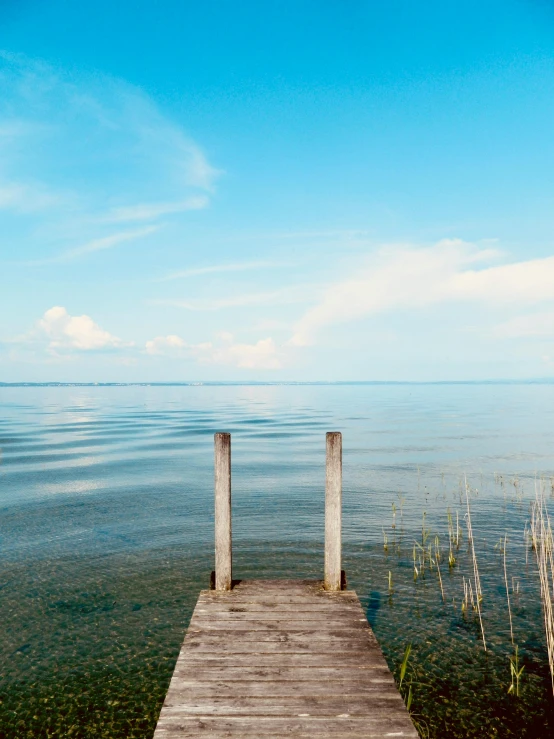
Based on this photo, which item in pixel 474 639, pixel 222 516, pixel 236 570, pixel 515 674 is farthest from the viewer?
pixel 236 570

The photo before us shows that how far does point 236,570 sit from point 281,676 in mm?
7896

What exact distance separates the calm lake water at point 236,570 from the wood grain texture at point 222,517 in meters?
2.04

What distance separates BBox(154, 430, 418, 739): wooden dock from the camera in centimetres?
545

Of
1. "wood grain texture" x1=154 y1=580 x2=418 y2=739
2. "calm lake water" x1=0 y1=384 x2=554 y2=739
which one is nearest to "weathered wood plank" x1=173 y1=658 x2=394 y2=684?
"wood grain texture" x1=154 y1=580 x2=418 y2=739

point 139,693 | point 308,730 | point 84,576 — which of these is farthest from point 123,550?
point 308,730

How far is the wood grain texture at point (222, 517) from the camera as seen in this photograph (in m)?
9.18

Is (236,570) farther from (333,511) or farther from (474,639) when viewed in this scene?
(474,639)

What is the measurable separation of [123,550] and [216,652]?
9.90m

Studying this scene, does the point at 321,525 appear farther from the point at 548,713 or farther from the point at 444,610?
the point at 548,713

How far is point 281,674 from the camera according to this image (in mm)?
6395

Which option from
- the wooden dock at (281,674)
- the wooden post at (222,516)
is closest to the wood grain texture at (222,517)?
the wooden post at (222,516)

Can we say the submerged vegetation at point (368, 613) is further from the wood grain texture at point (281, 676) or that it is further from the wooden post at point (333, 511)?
the wooden post at point (333, 511)

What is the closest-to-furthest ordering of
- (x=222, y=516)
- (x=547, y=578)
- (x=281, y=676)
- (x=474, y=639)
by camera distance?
(x=281, y=676), (x=222, y=516), (x=474, y=639), (x=547, y=578)

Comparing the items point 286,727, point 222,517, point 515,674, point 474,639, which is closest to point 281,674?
point 286,727
